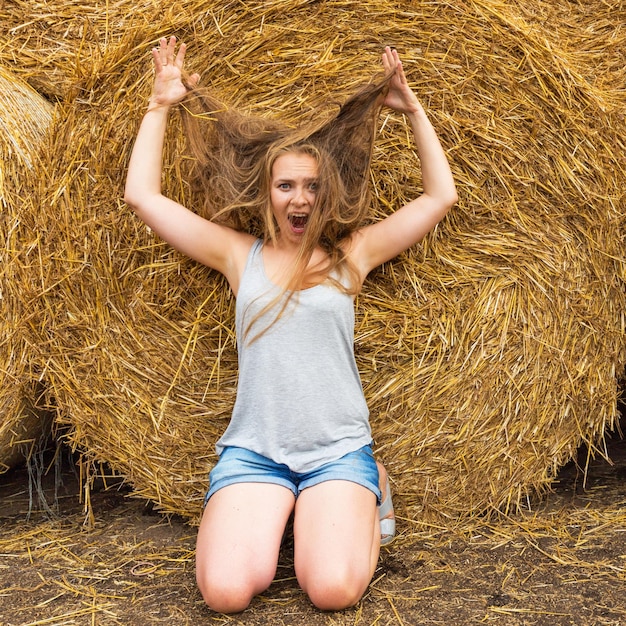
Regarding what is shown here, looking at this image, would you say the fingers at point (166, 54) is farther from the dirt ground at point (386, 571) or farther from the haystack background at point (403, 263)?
the dirt ground at point (386, 571)

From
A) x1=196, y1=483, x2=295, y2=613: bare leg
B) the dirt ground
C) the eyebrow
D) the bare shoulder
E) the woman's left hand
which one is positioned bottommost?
the dirt ground

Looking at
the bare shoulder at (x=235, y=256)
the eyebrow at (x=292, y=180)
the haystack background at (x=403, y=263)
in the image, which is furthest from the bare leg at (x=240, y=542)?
the eyebrow at (x=292, y=180)

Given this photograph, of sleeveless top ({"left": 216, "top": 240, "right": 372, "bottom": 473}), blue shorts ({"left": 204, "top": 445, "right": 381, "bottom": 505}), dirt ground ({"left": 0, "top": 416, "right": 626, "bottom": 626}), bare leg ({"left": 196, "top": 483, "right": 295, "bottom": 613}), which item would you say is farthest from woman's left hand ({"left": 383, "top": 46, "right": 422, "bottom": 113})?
dirt ground ({"left": 0, "top": 416, "right": 626, "bottom": 626})

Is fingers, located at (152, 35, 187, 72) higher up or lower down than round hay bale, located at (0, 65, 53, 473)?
higher up

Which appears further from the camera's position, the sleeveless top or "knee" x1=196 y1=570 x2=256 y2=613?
the sleeveless top

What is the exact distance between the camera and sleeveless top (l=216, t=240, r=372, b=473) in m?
2.05

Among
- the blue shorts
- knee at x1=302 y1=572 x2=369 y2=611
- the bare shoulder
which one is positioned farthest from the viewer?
the bare shoulder

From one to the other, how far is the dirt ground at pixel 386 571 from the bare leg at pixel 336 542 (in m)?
0.06

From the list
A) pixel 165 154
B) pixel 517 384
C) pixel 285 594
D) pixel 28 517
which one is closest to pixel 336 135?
pixel 165 154

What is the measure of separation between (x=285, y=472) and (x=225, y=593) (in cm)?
34

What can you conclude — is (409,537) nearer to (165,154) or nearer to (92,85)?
(165,154)

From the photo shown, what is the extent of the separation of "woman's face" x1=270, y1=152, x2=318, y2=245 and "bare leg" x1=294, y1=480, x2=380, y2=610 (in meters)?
0.66

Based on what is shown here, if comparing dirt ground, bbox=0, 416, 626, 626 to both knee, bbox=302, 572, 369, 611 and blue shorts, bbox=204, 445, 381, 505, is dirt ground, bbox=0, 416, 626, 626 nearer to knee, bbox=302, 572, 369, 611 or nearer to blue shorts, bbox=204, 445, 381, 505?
knee, bbox=302, 572, 369, 611

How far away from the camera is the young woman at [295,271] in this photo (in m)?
2.02
